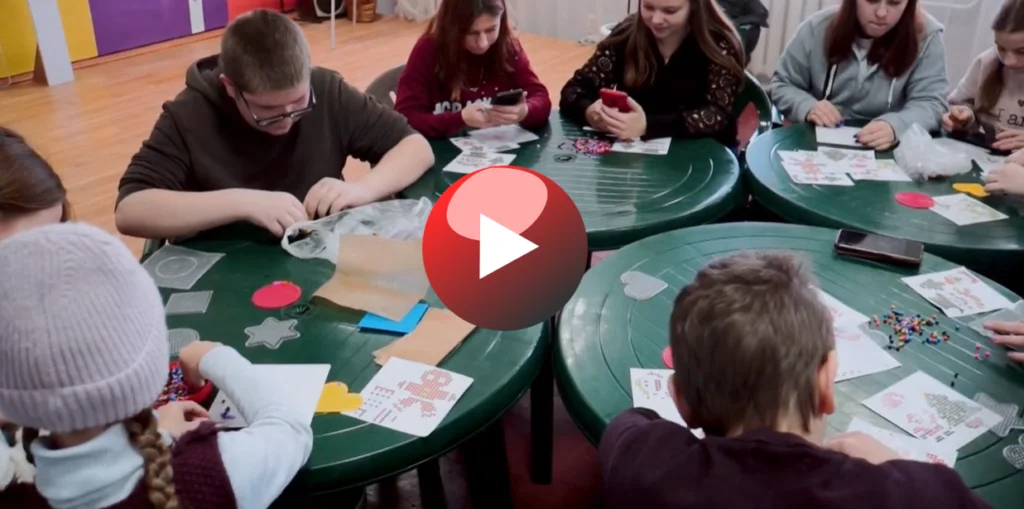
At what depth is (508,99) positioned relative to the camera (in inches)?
92.0

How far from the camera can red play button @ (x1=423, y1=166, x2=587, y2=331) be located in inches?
51.0

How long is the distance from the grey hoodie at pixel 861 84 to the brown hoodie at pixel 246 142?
1.35m

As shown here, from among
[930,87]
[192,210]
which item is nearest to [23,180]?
[192,210]

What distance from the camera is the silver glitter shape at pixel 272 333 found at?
1370mm

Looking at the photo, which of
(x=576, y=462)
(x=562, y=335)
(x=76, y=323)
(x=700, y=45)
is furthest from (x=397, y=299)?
(x=700, y=45)

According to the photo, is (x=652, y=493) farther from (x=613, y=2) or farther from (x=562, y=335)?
(x=613, y=2)

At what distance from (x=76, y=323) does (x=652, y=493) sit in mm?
657

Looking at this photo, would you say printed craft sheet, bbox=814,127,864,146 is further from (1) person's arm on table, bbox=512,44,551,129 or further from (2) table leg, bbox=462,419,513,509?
(2) table leg, bbox=462,419,513,509

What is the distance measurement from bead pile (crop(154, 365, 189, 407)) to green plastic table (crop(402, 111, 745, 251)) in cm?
84

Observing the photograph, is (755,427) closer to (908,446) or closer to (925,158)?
(908,446)

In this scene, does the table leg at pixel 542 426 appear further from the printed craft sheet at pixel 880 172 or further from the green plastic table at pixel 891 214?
the printed craft sheet at pixel 880 172

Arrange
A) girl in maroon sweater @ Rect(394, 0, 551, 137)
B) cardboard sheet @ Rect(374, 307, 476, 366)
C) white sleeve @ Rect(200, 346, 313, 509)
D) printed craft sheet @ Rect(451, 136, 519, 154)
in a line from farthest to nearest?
girl in maroon sweater @ Rect(394, 0, 551, 137), printed craft sheet @ Rect(451, 136, 519, 154), cardboard sheet @ Rect(374, 307, 476, 366), white sleeve @ Rect(200, 346, 313, 509)

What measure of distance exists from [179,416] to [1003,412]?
1.25 m

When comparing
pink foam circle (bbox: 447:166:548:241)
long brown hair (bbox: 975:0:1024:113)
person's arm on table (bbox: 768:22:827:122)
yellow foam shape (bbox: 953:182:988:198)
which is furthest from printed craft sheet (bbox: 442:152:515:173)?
long brown hair (bbox: 975:0:1024:113)
